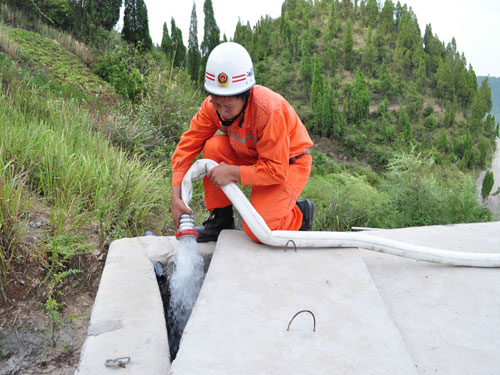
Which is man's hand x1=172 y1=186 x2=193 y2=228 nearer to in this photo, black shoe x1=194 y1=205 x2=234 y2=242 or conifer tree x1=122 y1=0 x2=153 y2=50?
black shoe x1=194 y1=205 x2=234 y2=242

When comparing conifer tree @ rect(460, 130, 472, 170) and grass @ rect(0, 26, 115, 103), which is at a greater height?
grass @ rect(0, 26, 115, 103)

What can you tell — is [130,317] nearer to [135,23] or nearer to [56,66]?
[56,66]

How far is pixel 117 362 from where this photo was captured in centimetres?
158

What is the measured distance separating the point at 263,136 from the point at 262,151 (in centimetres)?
9

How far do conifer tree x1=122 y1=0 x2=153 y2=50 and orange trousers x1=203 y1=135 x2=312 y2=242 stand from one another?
934cm

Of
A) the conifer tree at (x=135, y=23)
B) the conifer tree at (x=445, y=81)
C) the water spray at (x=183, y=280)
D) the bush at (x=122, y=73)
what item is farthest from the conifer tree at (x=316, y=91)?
the water spray at (x=183, y=280)

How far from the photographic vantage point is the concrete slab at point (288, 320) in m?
1.46

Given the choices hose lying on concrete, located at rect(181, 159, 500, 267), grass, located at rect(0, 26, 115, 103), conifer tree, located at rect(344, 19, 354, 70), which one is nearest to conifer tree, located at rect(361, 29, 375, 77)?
conifer tree, located at rect(344, 19, 354, 70)

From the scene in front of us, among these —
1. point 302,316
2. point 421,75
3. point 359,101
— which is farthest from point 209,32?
point 421,75

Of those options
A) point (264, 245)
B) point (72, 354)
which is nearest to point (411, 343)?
point (264, 245)

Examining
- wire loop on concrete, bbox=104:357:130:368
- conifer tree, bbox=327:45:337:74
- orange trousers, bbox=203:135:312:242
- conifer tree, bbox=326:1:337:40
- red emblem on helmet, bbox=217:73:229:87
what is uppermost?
conifer tree, bbox=326:1:337:40

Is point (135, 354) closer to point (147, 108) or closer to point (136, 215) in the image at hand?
point (136, 215)

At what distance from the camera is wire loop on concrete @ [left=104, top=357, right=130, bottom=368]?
5.16ft

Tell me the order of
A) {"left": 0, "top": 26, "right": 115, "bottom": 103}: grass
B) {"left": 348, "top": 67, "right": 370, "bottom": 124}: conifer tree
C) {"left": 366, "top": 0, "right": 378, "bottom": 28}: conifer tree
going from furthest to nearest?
{"left": 366, "top": 0, "right": 378, "bottom": 28}: conifer tree → {"left": 348, "top": 67, "right": 370, "bottom": 124}: conifer tree → {"left": 0, "top": 26, "right": 115, "bottom": 103}: grass
